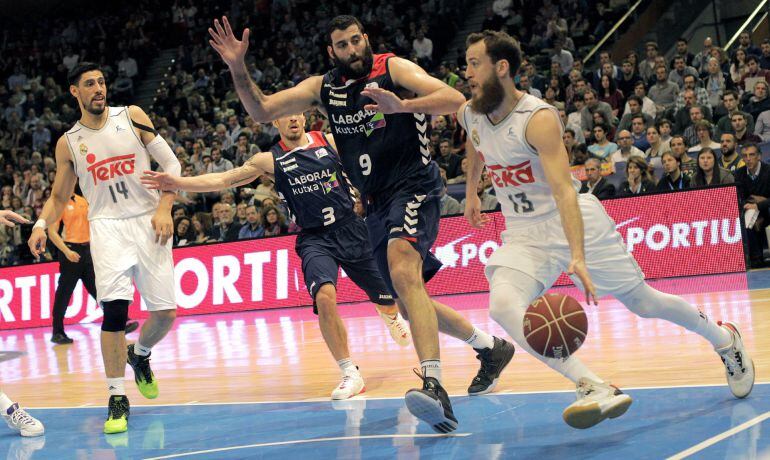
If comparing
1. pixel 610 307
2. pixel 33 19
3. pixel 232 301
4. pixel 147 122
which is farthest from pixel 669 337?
pixel 33 19

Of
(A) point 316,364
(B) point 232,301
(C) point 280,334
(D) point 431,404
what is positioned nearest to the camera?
(D) point 431,404

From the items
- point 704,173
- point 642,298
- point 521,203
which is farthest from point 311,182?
point 704,173

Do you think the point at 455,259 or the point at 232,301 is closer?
the point at 455,259

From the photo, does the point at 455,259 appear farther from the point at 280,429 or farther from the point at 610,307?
the point at 280,429

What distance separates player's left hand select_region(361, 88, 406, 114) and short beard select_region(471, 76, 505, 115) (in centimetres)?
39

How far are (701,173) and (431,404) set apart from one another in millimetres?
8146

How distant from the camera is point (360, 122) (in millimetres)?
5445

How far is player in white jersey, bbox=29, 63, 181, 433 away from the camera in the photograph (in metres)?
6.12

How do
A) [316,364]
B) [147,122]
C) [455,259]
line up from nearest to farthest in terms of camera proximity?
[147,122], [316,364], [455,259]

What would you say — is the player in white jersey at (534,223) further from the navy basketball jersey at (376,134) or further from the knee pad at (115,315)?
the knee pad at (115,315)

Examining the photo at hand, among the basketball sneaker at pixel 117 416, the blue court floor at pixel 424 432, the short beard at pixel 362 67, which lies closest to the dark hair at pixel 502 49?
the short beard at pixel 362 67

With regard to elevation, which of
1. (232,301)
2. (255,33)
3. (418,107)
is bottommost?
(232,301)

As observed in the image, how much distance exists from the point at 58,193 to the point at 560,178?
359cm

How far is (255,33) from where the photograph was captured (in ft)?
77.0
